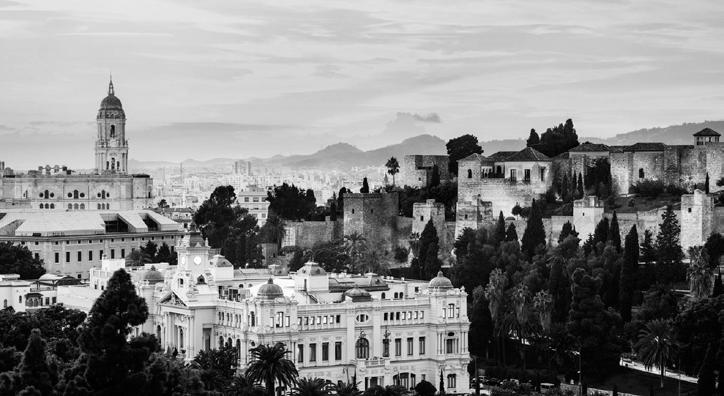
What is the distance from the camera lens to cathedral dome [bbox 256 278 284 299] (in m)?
62.3

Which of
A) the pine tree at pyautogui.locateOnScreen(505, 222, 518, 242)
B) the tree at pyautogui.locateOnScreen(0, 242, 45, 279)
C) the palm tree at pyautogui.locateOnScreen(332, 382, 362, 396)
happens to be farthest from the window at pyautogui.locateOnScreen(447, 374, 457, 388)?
the tree at pyautogui.locateOnScreen(0, 242, 45, 279)

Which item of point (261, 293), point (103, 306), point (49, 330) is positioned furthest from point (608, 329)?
point (103, 306)

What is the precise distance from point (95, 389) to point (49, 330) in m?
18.7

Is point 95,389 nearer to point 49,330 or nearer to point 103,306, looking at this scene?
point 103,306

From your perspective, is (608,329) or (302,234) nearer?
(608,329)

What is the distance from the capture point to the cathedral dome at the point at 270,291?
62.3 meters

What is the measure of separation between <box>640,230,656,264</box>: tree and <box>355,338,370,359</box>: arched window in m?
15.9

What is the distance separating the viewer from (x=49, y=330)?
2347 inches

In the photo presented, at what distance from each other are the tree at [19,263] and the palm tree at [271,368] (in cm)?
3022

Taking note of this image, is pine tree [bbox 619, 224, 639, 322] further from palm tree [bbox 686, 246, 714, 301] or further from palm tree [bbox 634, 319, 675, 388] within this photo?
palm tree [bbox 634, 319, 675, 388]

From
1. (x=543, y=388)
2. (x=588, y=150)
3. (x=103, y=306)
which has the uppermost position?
(x=588, y=150)

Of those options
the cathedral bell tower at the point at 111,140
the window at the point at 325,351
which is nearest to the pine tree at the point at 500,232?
the window at the point at 325,351

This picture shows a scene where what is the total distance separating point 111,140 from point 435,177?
131 feet

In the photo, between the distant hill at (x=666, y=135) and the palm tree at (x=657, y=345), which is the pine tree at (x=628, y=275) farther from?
the distant hill at (x=666, y=135)
